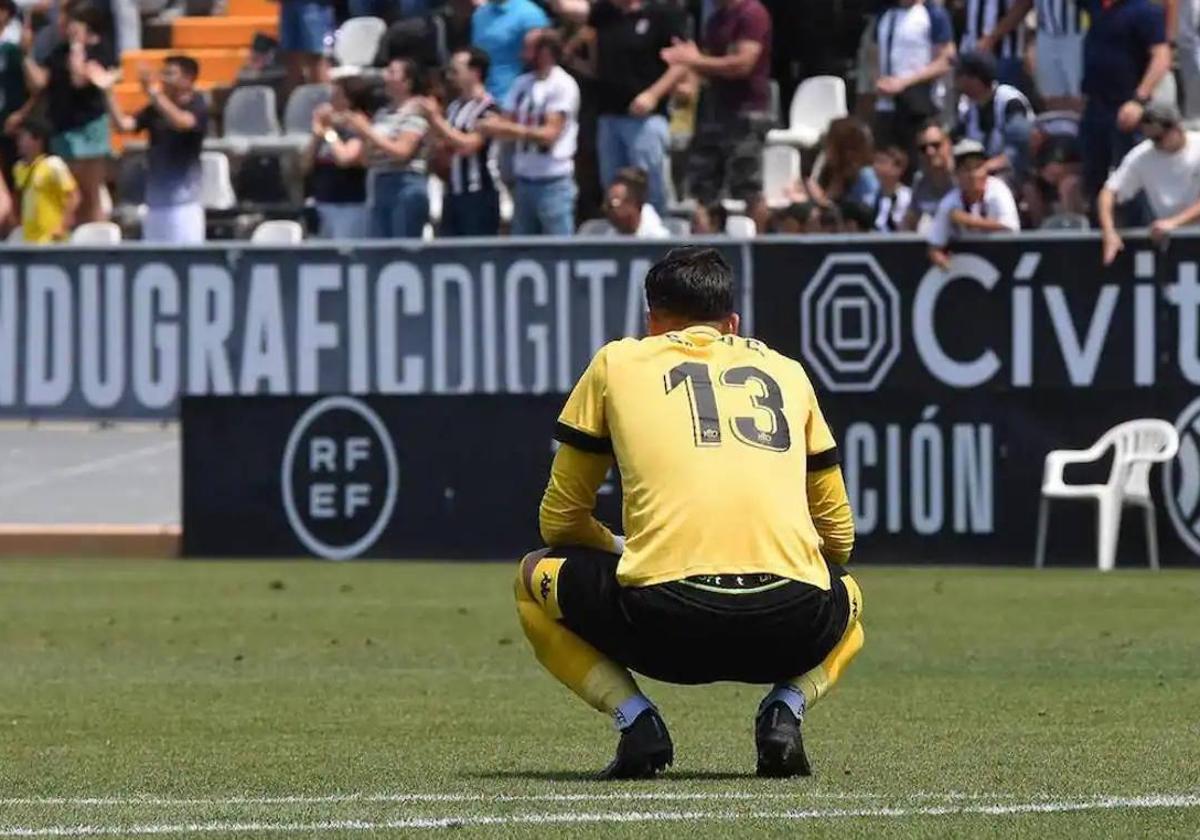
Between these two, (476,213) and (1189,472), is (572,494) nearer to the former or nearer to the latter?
(1189,472)

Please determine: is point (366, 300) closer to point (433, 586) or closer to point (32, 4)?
point (433, 586)

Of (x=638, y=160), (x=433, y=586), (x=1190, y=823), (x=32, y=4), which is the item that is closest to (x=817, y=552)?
(x=1190, y=823)

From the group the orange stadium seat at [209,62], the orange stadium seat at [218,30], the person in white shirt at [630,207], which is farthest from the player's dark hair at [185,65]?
the orange stadium seat at [218,30]

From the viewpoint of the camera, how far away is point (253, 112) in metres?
27.3

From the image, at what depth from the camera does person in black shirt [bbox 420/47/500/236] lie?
22.3 meters

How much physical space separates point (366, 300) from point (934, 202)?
163 inches

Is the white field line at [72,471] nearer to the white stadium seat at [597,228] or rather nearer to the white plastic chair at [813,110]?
the white stadium seat at [597,228]

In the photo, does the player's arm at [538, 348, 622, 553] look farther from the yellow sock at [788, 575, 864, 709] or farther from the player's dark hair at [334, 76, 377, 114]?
the player's dark hair at [334, 76, 377, 114]

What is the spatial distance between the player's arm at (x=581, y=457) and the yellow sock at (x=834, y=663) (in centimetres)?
76

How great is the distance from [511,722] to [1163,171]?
400 inches

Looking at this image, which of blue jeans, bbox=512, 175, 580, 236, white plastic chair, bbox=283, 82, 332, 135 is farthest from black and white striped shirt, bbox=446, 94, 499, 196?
white plastic chair, bbox=283, 82, 332, 135

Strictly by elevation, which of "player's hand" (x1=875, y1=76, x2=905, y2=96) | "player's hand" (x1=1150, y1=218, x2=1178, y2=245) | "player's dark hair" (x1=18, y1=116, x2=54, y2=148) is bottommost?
"player's hand" (x1=1150, y1=218, x2=1178, y2=245)

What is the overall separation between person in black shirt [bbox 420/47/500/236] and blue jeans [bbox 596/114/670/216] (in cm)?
89

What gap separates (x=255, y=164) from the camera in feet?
86.6
